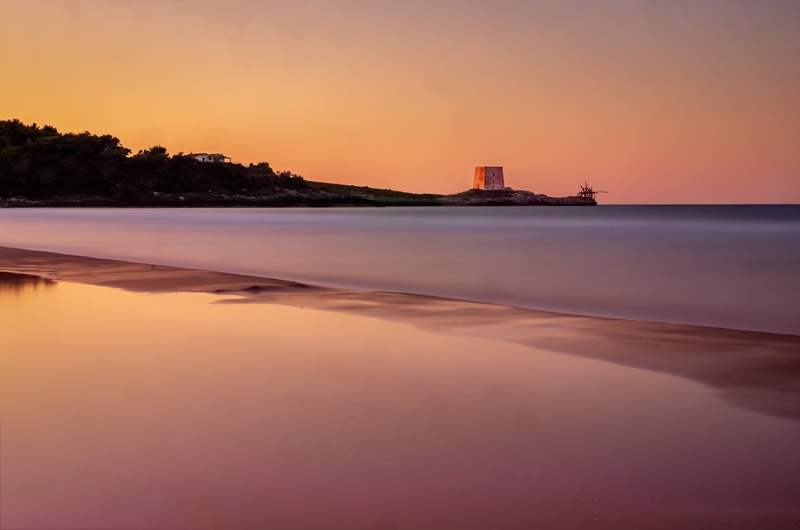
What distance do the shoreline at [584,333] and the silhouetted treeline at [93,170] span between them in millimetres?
99630

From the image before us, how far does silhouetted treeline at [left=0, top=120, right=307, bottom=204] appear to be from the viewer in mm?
103438

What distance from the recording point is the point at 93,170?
114 meters

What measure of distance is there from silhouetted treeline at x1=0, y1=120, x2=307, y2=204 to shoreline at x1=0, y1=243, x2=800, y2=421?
3922 inches

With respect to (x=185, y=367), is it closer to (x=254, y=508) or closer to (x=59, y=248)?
(x=254, y=508)

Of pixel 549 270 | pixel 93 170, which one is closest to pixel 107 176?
pixel 93 170

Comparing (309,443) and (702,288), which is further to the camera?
(702,288)

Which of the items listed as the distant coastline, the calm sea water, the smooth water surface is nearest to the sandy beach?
the smooth water surface

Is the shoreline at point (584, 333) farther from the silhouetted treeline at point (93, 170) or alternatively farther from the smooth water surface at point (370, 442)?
the silhouetted treeline at point (93, 170)

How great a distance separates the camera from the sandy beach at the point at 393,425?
125 inches

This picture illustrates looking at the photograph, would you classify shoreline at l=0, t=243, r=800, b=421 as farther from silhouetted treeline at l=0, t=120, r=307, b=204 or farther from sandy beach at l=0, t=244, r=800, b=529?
silhouetted treeline at l=0, t=120, r=307, b=204

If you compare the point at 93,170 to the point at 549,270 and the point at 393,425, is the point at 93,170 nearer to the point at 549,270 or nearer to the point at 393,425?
the point at 549,270

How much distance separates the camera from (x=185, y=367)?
5961mm

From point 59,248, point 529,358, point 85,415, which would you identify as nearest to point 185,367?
point 85,415

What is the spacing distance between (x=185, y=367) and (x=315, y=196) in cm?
14753
